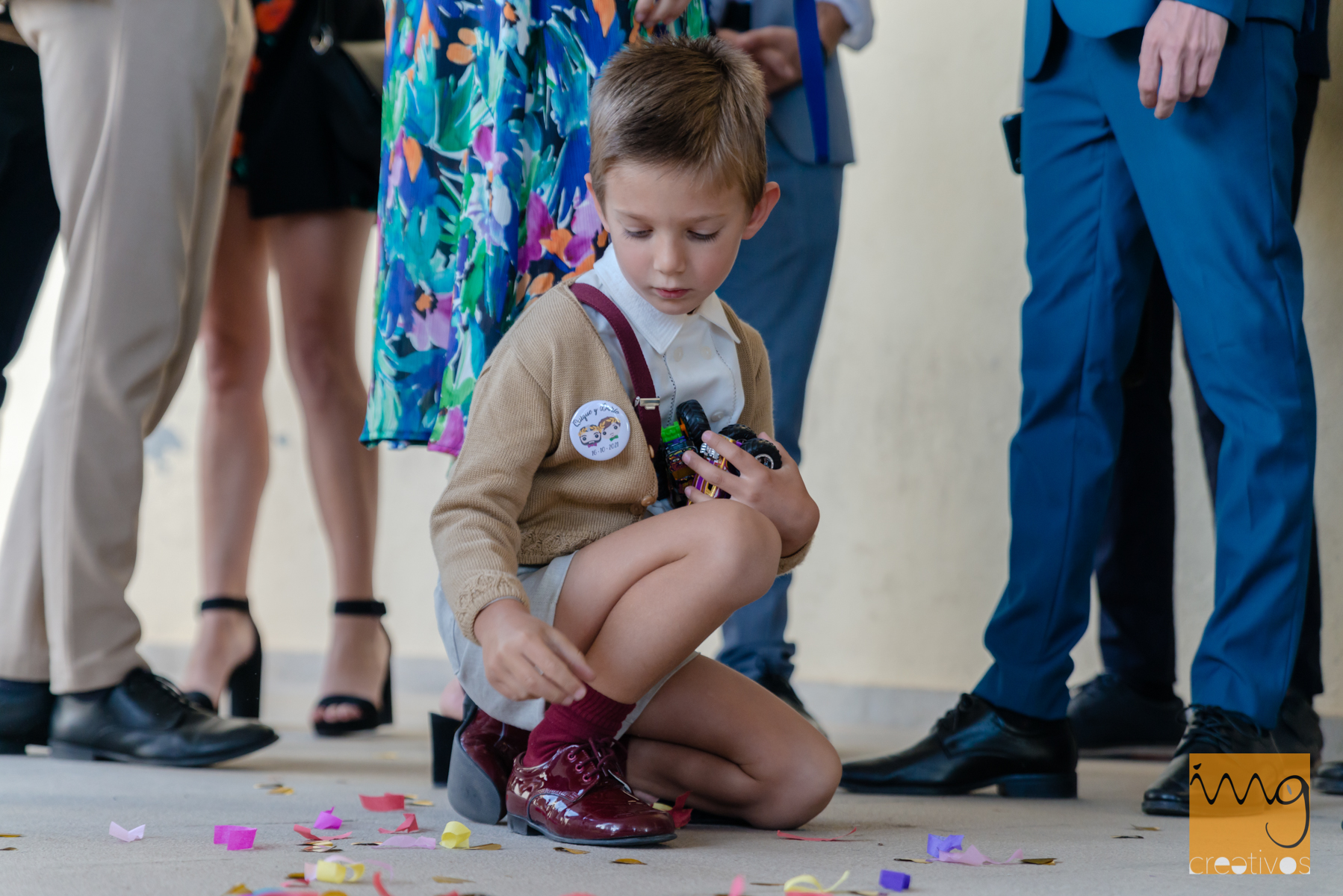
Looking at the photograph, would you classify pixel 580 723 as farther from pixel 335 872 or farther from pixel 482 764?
pixel 335 872

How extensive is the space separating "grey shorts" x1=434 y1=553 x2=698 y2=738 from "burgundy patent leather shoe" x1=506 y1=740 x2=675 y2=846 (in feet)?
0.20

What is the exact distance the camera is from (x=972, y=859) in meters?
0.99

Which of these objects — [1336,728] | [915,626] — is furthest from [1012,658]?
[915,626]

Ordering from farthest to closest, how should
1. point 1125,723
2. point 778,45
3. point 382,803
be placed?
point 1125,723, point 778,45, point 382,803

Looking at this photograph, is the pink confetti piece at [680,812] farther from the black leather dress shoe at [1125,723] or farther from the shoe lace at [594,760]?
the black leather dress shoe at [1125,723]

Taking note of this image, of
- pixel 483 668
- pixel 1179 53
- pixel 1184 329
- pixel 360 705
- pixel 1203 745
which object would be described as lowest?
pixel 360 705

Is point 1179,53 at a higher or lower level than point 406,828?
higher

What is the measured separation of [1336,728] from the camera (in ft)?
5.95

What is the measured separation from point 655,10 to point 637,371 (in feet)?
1.56

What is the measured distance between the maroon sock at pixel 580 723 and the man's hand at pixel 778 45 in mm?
983

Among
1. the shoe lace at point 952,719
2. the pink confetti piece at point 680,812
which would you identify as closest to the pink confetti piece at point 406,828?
the pink confetti piece at point 680,812

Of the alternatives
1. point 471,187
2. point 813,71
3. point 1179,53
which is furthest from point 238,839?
point 1179,53

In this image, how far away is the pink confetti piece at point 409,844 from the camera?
3.29 feet

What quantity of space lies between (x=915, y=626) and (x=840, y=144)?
3.41 feet
